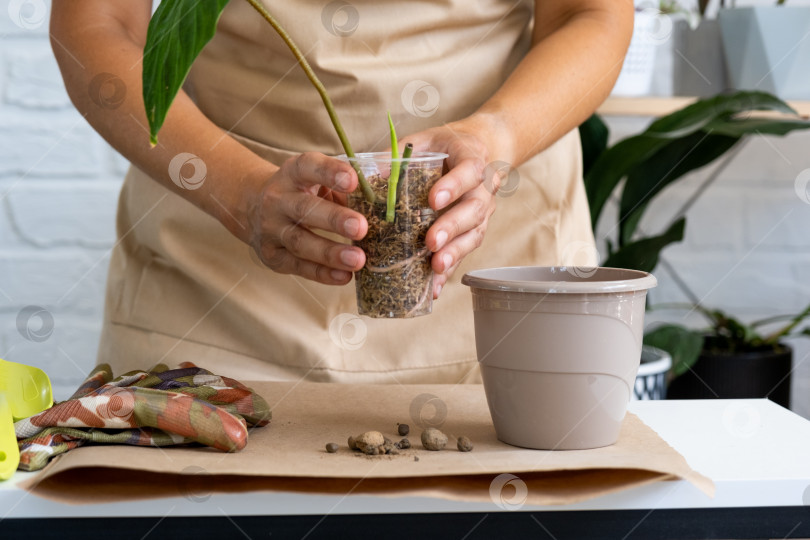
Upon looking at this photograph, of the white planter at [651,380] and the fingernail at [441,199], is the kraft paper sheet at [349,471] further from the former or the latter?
the white planter at [651,380]

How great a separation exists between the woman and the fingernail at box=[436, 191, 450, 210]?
157 mm

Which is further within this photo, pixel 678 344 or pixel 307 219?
pixel 678 344

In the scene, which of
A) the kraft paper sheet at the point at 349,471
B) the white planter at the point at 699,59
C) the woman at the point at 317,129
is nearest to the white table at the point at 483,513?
the kraft paper sheet at the point at 349,471

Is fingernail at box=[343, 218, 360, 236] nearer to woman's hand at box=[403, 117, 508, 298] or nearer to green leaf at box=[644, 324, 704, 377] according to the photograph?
woman's hand at box=[403, 117, 508, 298]

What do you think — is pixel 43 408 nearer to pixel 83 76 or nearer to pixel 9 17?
pixel 83 76

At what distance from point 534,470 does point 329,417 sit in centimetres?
16

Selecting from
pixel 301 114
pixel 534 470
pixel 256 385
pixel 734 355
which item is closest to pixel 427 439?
pixel 534 470

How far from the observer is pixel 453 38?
30.9 inches

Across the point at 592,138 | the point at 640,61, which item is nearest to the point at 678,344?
the point at 592,138

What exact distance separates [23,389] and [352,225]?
0.68ft

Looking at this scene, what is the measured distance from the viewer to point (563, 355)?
0.45 m

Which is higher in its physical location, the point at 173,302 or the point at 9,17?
the point at 9,17

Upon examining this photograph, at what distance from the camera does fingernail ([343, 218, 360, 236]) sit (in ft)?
1.73

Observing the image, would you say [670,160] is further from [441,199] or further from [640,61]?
[441,199]
